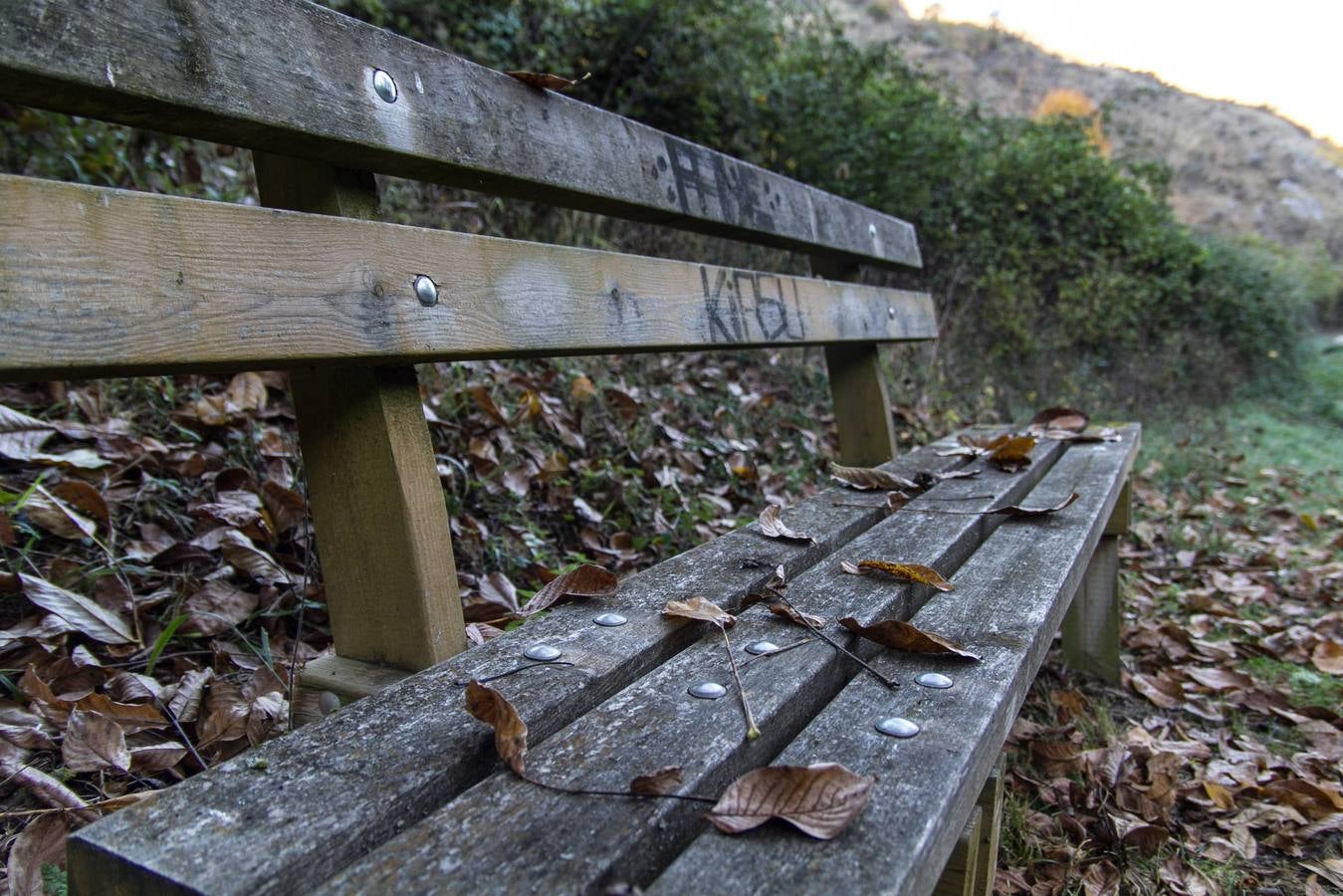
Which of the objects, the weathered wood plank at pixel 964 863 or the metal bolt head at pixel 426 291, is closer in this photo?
the weathered wood plank at pixel 964 863

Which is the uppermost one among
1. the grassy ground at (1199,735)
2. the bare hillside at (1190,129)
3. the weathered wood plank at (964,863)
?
the bare hillside at (1190,129)

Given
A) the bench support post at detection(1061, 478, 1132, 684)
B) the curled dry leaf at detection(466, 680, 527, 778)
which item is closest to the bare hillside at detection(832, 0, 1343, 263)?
the bench support post at detection(1061, 478, 1132, 684)

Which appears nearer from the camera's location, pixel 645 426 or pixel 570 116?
pixel 570 116

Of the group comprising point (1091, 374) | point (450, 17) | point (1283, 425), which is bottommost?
point (1283, 425)

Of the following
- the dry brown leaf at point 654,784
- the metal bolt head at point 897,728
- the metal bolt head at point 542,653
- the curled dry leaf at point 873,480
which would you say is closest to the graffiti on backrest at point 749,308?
the curled dry leaf at point 873,480

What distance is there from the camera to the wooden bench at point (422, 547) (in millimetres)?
628

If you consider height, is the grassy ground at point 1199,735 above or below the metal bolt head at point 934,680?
below

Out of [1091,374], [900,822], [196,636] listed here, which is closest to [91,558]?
[196,636]

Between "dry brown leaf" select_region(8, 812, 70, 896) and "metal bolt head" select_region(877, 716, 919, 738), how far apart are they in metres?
0.91

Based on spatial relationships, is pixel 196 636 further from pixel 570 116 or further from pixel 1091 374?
pixel 1091 374

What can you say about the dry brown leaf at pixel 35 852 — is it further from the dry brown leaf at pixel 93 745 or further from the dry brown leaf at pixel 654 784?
the dry brown leaf at pixel 654 784

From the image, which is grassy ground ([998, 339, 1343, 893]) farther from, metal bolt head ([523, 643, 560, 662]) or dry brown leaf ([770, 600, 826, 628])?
metal bolt head ([523, 643, 560, 662])

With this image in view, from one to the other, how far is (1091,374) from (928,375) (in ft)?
8.78

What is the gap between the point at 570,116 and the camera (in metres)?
1.31
